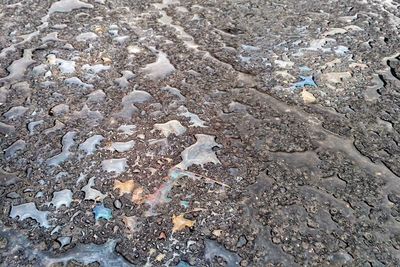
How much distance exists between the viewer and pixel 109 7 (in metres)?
2.73

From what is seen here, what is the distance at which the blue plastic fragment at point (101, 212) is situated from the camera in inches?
61.6

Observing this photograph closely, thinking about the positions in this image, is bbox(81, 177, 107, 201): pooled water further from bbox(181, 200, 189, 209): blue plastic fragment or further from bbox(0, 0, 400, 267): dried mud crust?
bbox(181, 200, 189, 209): blue plastic fragment

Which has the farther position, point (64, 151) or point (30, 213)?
point (64, 151)

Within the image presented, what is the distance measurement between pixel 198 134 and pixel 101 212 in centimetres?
51

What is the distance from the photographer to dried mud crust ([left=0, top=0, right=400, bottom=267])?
Result: 1.50 metres

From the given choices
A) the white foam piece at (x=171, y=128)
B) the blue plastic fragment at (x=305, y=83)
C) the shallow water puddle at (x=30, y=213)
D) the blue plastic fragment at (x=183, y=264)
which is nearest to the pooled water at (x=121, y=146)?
the white foam piece at (x=171, y=128)

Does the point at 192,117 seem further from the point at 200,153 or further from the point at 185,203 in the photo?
the point at 185,203

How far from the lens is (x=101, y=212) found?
1.58m

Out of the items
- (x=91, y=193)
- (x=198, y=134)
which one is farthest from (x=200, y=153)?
(x=91, y=193)

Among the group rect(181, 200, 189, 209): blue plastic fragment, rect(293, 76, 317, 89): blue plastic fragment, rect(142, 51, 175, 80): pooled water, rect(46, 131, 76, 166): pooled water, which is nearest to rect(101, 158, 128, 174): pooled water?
rect(46, 131, 76, 166): pooled water

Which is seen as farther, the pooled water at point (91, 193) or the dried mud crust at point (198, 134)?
the pooled water at point (91, 193)

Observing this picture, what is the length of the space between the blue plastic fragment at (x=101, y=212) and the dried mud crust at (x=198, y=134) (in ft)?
0.07

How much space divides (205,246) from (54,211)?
0.52m

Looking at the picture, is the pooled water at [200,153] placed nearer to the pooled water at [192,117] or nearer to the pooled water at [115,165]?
the pooled water at [192,117]
